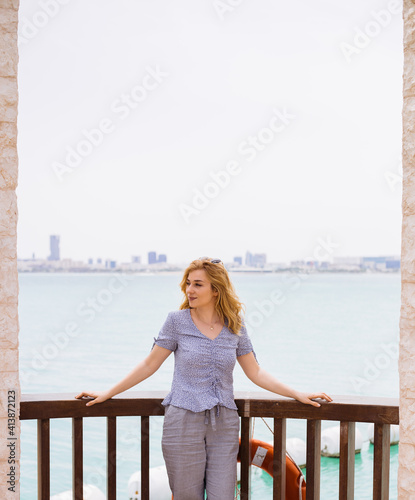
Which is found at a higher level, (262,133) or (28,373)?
(262,133)

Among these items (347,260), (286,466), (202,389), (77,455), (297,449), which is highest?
(202,389)

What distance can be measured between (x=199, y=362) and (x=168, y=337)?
17 cm

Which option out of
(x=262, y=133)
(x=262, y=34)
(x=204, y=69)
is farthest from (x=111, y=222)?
(x=262, y=133)

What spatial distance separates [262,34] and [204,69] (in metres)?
6.63

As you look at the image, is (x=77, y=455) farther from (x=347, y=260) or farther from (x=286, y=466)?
(x=347, y=260)

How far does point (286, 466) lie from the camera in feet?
7.89

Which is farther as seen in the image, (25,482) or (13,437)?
(25,482)

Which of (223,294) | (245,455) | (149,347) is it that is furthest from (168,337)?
(149,347)

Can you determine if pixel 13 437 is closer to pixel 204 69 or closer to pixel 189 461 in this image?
pixel 189 461

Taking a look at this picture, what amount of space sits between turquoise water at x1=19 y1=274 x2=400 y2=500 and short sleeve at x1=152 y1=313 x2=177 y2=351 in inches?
373

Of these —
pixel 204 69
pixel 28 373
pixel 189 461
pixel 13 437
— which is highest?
pixel 204 69

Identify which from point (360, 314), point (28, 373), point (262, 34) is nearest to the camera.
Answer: point (28, 373)

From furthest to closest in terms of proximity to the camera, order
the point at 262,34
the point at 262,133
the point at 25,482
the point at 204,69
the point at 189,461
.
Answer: the point at 204,69 → the point at 262,34 → the point at 25,482 → the point at 262,133 → the point at 189,461

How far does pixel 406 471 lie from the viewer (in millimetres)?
1962
